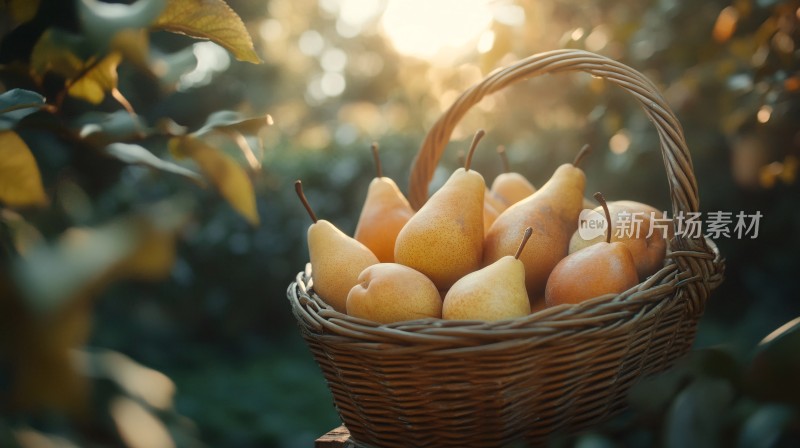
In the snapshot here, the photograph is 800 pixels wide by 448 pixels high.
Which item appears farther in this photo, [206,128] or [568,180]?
[568,180]

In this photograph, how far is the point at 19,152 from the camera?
1.36 feet

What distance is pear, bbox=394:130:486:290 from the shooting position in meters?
1.06

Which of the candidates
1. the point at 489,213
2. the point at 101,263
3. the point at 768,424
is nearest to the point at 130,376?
the point at 101,263

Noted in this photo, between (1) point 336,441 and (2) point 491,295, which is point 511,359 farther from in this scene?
(1) point 336,441

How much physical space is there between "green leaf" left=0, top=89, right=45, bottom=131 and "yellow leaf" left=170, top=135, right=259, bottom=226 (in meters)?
0.10

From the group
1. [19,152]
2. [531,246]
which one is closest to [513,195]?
[531,246]

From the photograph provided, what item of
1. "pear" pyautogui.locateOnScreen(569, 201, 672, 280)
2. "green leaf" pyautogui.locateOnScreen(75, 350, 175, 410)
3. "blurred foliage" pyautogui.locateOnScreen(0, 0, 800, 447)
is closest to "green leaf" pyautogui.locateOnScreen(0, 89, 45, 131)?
"blurred foliage" pyautogui.locateOnScreen(0, 0, 800, 447)

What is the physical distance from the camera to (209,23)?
53 centimetres

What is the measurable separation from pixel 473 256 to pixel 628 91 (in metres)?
0.38

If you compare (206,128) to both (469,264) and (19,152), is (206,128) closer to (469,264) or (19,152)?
(19,152)

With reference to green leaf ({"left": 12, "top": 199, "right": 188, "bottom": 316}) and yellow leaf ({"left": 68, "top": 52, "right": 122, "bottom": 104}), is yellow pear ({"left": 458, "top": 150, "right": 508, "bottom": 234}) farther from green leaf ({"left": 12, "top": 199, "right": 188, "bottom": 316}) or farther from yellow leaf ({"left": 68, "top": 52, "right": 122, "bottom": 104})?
green leaf ({"left": 12, "top": 199, "right": 188, "bottom": 316})

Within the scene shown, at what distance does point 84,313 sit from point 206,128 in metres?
0.42

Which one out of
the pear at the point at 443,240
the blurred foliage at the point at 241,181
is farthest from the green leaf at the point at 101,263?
the pear at the point at 443,240

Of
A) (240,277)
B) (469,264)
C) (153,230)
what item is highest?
(153,230)
